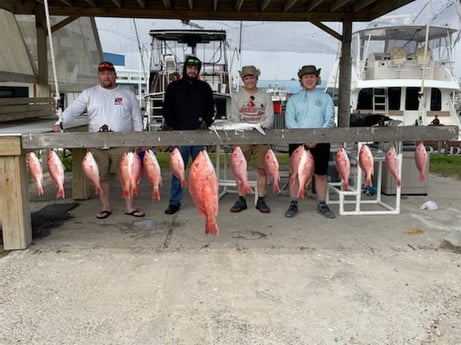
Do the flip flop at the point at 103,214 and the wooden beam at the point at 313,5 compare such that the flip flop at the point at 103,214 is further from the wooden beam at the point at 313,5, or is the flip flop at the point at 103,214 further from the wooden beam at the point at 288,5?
the wooden beam at the point at 313,5

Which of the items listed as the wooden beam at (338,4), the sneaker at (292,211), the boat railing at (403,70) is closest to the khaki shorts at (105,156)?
the sneaker at (292,211)

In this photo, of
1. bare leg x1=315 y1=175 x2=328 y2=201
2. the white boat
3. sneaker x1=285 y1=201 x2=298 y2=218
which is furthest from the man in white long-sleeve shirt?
Answer: the white boat

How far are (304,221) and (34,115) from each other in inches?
163

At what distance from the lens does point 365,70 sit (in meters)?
15.5

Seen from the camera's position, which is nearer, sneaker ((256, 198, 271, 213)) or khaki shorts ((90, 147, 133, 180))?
khaki shorts ((90, 147, 133, 180))

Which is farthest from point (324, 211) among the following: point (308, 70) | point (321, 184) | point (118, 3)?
point (118, 3)

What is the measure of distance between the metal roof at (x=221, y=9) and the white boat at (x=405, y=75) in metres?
8.09

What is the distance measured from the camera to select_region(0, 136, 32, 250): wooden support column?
410cm

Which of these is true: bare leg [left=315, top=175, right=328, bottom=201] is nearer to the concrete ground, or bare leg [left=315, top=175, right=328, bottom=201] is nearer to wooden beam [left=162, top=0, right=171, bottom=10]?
the concrete ground

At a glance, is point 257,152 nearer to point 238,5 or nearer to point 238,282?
point 238,282

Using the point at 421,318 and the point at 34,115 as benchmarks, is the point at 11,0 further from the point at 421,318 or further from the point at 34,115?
the point at 421,318

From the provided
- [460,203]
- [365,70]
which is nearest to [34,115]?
Result: [460,203]

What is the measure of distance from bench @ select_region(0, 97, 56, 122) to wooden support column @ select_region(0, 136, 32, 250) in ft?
4.64

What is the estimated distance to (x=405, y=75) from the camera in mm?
14641
